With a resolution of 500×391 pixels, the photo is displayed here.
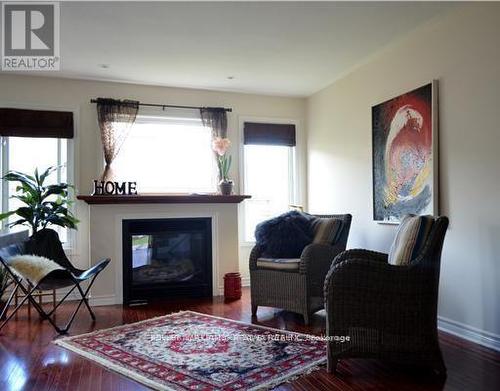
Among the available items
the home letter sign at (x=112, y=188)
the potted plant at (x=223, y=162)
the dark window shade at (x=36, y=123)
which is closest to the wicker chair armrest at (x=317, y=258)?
the potted plant at (x=223, y=162)

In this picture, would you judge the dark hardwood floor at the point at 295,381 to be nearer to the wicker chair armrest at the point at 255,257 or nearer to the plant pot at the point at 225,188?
the wicker chair armrest at the point at 255,257

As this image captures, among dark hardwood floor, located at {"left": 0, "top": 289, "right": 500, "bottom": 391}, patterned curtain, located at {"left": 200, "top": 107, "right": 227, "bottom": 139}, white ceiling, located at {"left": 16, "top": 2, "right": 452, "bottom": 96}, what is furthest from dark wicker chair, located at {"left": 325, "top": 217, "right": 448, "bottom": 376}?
patterned curtain, located at {"left": 200, "top": 107, "right": 227, "bottom": 139}

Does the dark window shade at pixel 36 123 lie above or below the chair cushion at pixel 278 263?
above

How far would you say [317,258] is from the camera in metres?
3.75

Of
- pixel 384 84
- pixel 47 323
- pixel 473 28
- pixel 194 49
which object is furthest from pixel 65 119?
pixel 473 28

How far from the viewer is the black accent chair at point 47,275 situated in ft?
11.3

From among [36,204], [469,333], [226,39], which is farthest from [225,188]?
[469,333]

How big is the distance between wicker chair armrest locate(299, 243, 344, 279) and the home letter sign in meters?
2.20

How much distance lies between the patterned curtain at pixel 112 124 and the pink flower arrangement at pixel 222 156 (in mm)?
1026

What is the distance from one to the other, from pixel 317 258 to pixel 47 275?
2277 mm

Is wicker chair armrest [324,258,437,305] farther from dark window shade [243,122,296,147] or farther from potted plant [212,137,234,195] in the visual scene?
dark window shade [243,122,296,147]

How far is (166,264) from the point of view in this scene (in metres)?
4.86

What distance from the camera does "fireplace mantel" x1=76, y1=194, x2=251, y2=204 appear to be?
14.5 ft

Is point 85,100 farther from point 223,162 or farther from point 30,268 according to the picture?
point 30,268
